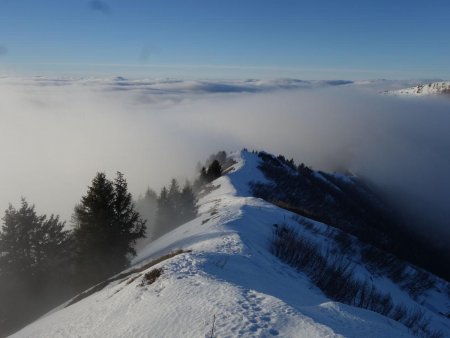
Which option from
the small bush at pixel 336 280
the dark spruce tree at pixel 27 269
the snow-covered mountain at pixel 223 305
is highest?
the snow-covered mountain at pixel 223 305

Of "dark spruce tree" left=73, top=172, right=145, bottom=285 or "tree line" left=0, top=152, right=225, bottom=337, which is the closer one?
A: "dark spruce tree" left=73, top=172, right=145, bottom=285

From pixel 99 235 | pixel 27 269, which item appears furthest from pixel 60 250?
pixel 99 235

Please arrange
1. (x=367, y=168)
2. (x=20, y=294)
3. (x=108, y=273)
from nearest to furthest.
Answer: (x=108, y=273), (x=20, y=294), (x=367, y=168)

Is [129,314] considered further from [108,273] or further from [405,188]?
[405,188]

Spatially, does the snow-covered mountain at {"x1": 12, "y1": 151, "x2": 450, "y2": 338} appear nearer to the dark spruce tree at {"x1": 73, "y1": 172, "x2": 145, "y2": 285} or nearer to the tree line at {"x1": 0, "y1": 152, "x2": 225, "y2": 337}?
the dark spruce tree at {"x1": 73, "y1": 172, "x2": 145, "y2": 285}

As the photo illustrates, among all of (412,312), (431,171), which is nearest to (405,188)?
(431,171)

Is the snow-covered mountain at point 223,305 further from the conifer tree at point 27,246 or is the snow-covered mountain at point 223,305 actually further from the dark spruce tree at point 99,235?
the conifer tree at point 27,246

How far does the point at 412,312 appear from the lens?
75.1ft

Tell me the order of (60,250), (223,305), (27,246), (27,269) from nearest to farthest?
(223,305) < (27,269) < (27,246) < (60,250)

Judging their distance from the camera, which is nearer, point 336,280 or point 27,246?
point 336,280

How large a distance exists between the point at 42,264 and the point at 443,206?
484ft

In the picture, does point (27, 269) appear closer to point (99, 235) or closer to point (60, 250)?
point (60, 250)

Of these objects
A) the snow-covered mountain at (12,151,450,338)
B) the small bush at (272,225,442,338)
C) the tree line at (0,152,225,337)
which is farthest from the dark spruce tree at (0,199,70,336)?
the small bush at (272,225,442,338)

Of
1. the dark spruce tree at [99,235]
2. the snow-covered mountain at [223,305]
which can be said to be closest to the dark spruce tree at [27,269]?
the dark spruce tree at [99,235]
